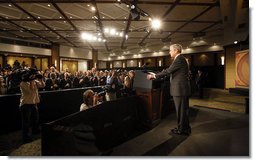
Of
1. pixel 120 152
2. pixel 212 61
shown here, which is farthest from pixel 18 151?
pixel 212 61

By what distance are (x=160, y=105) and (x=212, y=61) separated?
30.4 feet

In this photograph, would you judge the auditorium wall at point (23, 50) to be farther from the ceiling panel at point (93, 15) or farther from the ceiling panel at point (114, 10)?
the ceiling panel at point (114, 10)

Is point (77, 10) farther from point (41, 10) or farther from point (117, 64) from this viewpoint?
point (117, 64)

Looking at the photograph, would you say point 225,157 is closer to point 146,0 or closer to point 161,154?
point 161,154

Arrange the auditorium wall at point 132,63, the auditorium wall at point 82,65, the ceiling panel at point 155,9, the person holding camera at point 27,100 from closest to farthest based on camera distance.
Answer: the person holding camera at point 27,100 → the ceiling panel at point 155,9 → the auditorium wall at point 132,63 → the auditorium wall at point 82,65

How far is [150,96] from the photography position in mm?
3291

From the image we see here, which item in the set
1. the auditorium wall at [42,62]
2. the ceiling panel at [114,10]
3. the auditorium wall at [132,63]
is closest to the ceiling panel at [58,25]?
the ceiling panel at [114,10]

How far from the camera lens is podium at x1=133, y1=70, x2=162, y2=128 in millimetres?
3295

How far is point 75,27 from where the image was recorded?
8852mm

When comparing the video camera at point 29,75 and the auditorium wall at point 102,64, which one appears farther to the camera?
the auditorium wall at point 102,64

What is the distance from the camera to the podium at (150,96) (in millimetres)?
3295

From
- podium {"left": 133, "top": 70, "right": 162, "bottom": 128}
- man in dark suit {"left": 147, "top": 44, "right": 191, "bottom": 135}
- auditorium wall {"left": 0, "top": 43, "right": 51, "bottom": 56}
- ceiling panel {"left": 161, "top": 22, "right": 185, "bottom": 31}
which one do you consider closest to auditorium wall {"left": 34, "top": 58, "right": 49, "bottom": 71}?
auditorium wall {"left": 0, "top": 43, "right": 51, "bottom": 56}

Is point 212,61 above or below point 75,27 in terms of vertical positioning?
below

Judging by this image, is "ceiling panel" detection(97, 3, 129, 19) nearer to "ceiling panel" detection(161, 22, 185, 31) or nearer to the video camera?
"ceiling panel" detection(161, 22, 185, 31)
